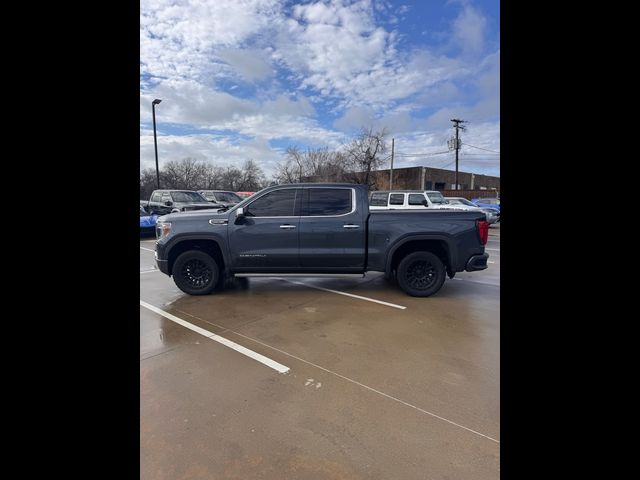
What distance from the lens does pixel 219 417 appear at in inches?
103

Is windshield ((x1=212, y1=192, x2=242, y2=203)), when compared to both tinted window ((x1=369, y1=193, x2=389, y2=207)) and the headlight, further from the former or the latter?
the headlight

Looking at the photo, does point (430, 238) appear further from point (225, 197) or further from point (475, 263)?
point (225, 197)

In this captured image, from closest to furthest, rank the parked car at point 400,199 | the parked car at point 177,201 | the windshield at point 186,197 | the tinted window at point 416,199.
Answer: the parked car at point 400,199 → the tinted window at point 416,199 → the parked car at point 177,201 → the windshield at point 186,197

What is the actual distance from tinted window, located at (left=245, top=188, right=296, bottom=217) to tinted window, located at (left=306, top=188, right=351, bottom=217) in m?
0.31

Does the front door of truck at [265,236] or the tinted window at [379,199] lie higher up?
the tinted window at [379,199]

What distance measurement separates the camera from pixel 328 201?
5715 millimetres

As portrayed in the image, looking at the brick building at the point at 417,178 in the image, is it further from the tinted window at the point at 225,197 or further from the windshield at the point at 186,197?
the windshield at the point at 186,197

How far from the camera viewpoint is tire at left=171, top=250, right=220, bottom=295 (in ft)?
18.8

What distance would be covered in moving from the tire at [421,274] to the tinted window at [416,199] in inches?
377

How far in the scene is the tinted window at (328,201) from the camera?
567 centimetres

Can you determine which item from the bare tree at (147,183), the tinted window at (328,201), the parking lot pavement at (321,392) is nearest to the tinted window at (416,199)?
the tinted window at (328,201)

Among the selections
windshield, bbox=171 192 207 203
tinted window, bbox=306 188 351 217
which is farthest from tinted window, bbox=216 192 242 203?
tinted window, bbox=306 188 351 217
